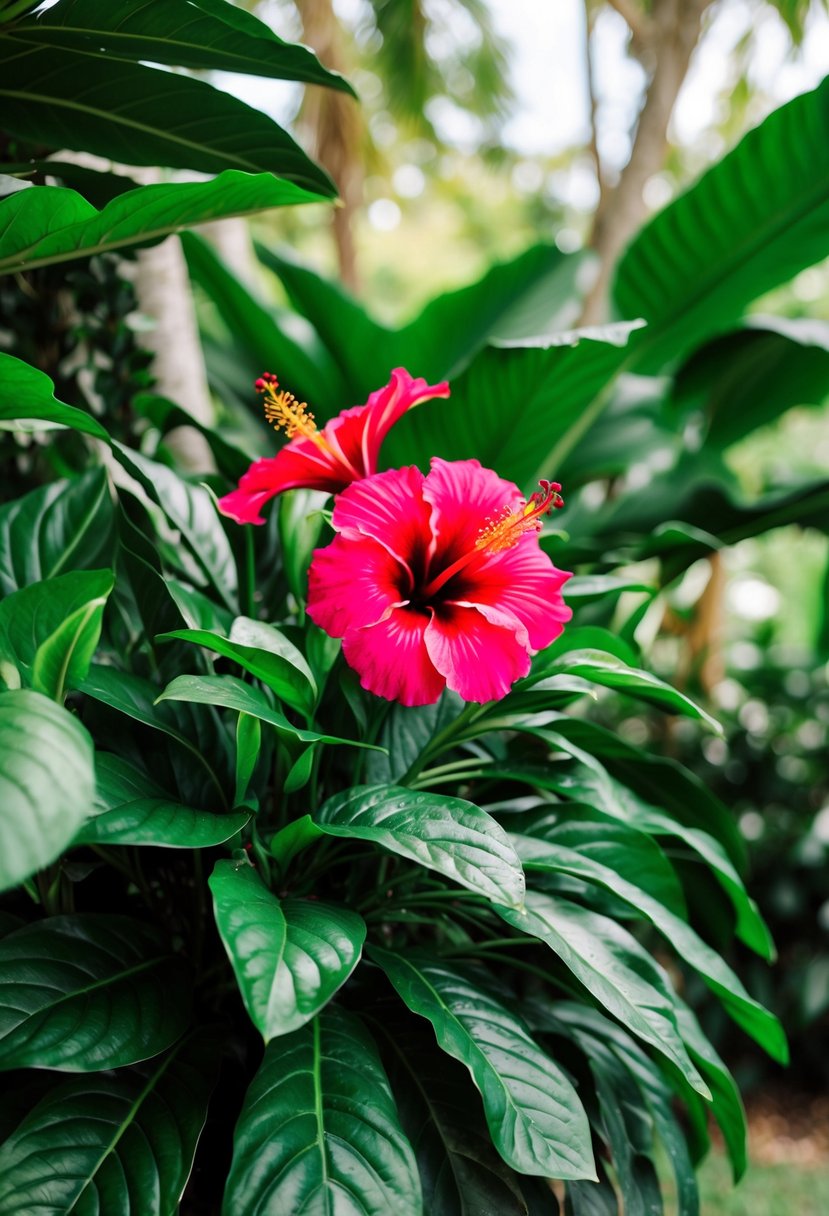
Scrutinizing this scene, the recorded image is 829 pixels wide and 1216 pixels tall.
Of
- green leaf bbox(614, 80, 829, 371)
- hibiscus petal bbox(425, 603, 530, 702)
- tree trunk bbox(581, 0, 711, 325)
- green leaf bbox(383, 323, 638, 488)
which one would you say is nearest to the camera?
hibiscus petal bbox(425, 603, 530, 702)

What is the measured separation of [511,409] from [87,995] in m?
0.82

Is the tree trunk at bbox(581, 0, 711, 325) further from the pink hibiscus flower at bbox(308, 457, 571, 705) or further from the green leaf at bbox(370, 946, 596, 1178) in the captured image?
the green leaf at bbox(370, 946, 596, 1178)

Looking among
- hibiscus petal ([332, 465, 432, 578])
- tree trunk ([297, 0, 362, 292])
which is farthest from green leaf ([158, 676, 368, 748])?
tree trunk ([297, 0, 362, 292])

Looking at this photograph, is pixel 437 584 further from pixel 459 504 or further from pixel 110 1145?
pixel 110 1145

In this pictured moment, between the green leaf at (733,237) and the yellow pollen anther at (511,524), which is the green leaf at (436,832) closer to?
the yellow pollen anther at (511,524)

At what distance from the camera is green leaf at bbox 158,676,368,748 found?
552 mm

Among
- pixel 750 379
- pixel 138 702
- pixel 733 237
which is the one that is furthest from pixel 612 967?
pixel 750 379

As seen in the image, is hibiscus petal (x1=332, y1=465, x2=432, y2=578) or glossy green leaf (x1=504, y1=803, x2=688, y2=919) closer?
hibiscus petal (x1=332, y1=465, x2=432, y2=578)

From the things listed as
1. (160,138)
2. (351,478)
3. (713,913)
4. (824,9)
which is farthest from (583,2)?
(713,913)

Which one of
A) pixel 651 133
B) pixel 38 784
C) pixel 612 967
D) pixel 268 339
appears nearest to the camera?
pixel 38 784

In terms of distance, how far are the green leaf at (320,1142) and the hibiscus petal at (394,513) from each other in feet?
1.19

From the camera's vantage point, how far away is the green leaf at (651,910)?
67 centimetres

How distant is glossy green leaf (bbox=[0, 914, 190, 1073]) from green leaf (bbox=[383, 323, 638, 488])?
710 millimetres

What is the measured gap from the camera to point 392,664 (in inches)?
24.9
